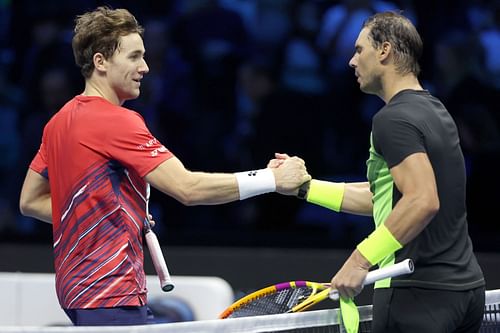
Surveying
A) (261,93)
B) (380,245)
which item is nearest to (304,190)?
(380,245)

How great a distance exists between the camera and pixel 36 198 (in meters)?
4.39

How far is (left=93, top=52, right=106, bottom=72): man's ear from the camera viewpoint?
4141mm

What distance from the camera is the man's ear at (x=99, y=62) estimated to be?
4.14 metres

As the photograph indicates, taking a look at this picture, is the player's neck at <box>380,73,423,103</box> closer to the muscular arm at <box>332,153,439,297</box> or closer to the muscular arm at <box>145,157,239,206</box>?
the muscular arm at <box>332,153,439,297</box>

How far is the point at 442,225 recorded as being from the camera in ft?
12.4

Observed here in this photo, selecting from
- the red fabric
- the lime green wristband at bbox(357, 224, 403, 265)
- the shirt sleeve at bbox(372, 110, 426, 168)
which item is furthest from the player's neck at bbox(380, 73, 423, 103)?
the red fabric

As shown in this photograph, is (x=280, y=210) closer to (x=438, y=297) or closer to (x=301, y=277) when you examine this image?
(x=301, y=277)

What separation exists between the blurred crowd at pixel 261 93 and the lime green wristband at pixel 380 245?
406 cm

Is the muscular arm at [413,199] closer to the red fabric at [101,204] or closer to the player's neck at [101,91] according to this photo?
the red fabric at [101,204]

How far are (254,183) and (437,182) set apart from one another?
792 mm

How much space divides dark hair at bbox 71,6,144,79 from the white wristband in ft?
2.17

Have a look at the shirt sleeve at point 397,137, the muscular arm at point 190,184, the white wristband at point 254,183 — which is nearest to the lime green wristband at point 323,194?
the white wristband at point 254,183

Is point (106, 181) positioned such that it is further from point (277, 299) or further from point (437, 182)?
point (437, 182)

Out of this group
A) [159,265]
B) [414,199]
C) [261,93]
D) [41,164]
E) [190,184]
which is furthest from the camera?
[261,93]
